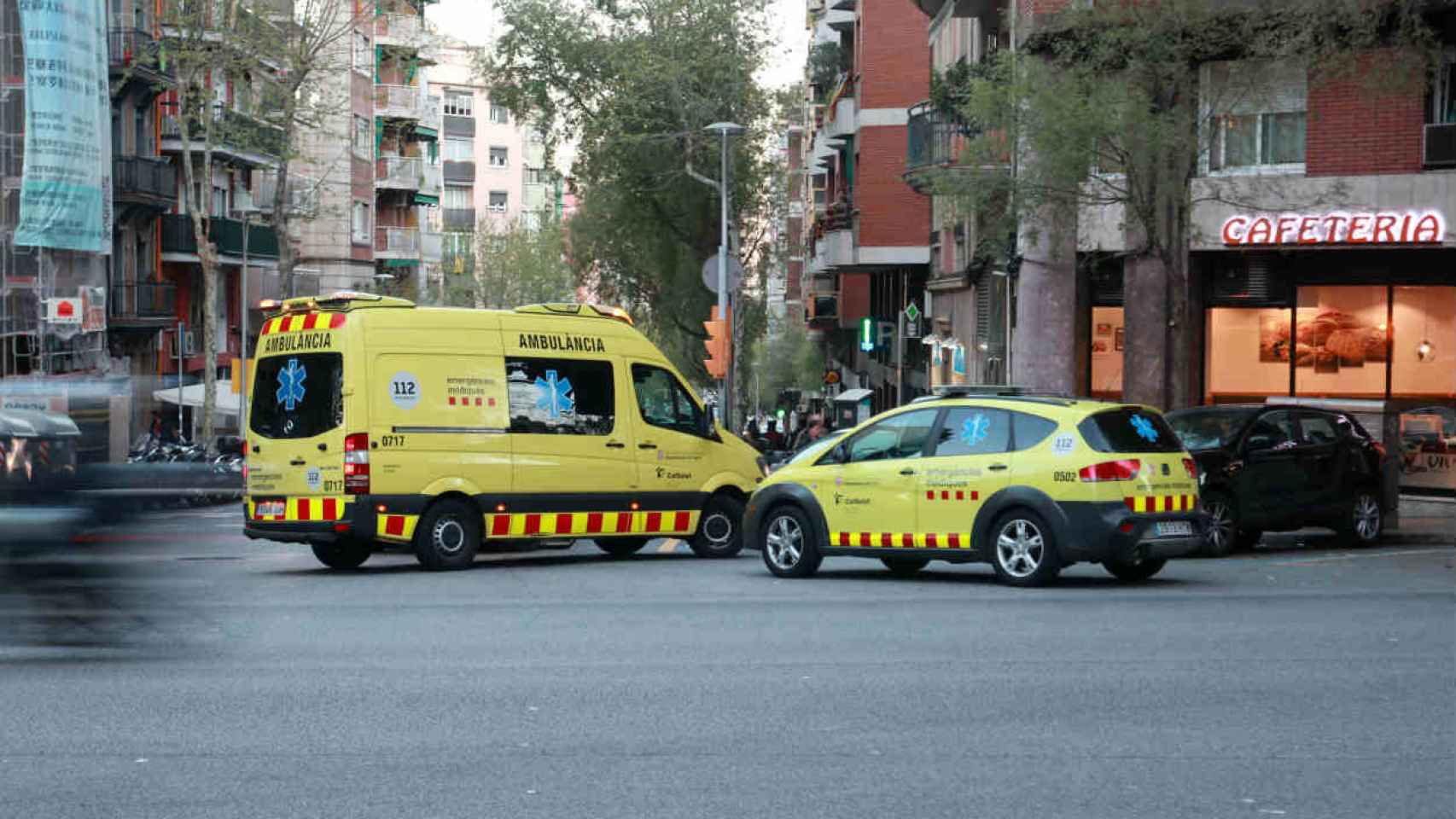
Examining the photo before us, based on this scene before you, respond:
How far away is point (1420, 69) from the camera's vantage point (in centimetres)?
2767

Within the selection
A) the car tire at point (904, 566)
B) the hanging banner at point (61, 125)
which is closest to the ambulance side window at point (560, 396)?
the car tire at point (904, 566)

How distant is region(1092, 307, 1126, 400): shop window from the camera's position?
3400cm

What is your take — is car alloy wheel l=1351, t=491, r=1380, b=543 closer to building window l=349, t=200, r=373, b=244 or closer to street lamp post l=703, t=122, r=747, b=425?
street lamp post l=703, t=122, r=747, b=425

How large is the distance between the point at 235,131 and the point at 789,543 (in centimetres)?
3774

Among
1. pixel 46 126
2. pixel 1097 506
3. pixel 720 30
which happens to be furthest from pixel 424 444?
pixel 720 30

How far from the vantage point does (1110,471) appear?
1675 cm

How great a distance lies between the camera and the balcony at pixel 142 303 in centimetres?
5650

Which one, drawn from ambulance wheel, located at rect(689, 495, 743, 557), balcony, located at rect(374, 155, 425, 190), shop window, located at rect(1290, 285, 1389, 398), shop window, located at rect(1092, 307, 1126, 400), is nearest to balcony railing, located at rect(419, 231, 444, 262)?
balcony, located at rect(374, 155, 425, 190)

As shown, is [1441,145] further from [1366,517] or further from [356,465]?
[356,465]

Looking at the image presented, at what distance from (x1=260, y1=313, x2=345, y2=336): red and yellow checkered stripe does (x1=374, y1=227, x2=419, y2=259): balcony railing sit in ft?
203

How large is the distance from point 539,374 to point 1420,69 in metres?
13.2

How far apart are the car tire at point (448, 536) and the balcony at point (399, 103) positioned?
6243 centimetres

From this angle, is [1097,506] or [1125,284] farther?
[1125,284]

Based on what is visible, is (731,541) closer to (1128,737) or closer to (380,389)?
(380,389)
